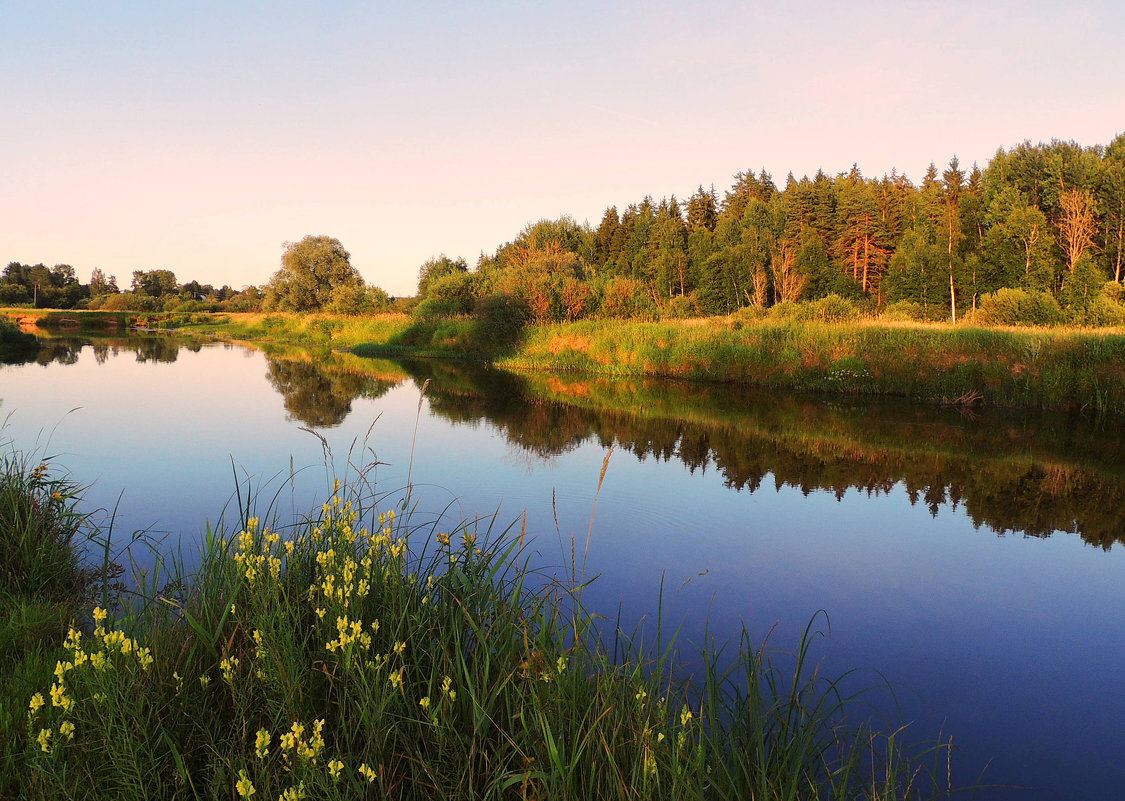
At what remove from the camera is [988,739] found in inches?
144

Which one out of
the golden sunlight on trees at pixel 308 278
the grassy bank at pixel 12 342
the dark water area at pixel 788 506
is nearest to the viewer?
the dark water area at pixel 788 506

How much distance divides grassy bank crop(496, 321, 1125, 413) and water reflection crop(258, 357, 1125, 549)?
3.28 ft

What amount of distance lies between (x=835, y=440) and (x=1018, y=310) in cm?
2755

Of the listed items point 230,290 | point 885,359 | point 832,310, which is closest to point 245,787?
point 885,359

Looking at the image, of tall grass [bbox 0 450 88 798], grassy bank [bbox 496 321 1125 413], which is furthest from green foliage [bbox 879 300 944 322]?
tall grass [bbox 0 450 88 798]

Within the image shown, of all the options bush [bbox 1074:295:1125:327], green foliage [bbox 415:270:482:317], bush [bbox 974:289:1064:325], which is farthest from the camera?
green foliage [bbox 415:270:482:317]

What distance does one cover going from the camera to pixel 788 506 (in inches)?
327

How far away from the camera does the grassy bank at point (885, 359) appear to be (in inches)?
593

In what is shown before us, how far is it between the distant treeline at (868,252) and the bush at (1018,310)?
111 mm

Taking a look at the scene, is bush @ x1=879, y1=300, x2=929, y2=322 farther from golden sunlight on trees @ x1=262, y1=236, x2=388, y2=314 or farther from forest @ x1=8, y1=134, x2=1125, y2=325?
golden sunlight on trees @ x1=262, y1=236, x2=388, y2=314

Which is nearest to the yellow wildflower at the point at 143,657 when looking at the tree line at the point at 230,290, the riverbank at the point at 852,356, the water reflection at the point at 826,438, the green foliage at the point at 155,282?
the water reflection at the point at 826,438

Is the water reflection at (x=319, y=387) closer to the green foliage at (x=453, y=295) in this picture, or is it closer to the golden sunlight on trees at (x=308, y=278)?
the green foliage at (x=453, y=295)

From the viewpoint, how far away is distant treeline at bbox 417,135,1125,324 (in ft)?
113

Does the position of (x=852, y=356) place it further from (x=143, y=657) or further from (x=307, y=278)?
(x=307, y=278)
